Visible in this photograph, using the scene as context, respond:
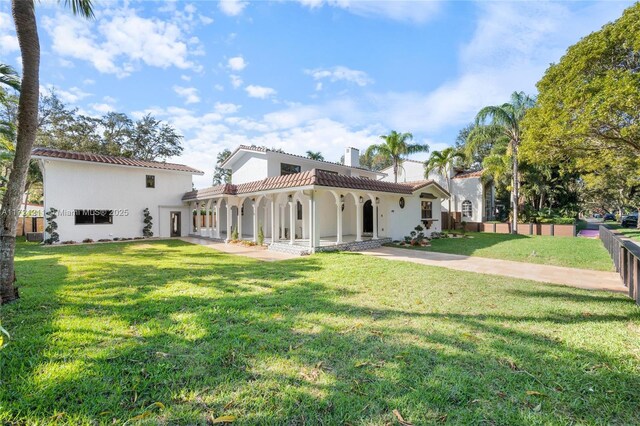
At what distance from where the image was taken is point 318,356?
345 cm

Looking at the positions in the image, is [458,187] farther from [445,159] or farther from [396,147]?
[396,147]

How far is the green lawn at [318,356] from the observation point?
254 cm

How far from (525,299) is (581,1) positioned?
971 cm

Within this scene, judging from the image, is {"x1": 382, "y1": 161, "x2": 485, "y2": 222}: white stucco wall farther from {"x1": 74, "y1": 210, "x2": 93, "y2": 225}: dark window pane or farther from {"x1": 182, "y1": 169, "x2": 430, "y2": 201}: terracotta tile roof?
{"x1": 74, "y1": 210, "x2": 93, "y2": 225}: dark window pane

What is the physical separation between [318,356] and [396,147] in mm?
22958

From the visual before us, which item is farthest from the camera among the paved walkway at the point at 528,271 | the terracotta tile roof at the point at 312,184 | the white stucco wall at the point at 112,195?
the white stucco wall at the point at 112,195

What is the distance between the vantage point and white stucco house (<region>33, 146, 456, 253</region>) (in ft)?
51.5

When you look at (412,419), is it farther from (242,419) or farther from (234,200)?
(234,200)

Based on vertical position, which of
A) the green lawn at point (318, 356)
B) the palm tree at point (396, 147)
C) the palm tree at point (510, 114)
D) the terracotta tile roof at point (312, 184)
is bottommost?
the green lawn at point (318, 356)

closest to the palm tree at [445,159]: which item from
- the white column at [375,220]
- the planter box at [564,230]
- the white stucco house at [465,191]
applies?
the white stucco house at [465,191]

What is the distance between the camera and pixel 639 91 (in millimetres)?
7031

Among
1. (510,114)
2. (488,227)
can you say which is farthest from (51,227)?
(488,227)

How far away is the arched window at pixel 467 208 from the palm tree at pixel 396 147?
7.34 metres

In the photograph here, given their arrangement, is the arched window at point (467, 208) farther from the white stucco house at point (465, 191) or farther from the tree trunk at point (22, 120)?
the tree trunk at point (22, 120)
